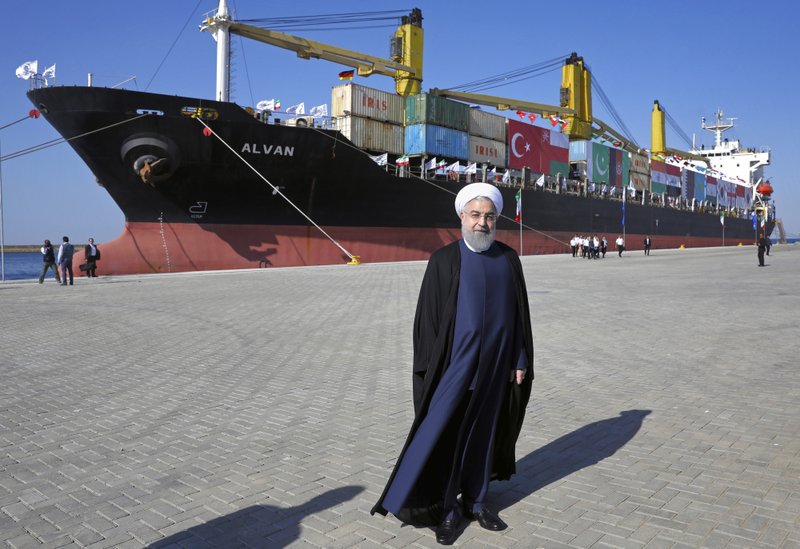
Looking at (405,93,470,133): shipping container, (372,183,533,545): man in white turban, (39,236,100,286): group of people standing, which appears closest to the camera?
(372,183,533,545): man in white turban

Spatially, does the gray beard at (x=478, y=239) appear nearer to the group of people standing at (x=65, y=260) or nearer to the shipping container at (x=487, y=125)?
the group of people standing at (x=65, y=260)

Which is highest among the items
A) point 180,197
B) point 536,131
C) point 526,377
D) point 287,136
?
point 536,131

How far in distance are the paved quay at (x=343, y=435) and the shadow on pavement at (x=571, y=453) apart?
0.8 inches

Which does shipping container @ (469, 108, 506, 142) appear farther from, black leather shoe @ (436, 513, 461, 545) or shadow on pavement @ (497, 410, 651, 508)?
black leather shoe @ (436, 513, 461, 545)

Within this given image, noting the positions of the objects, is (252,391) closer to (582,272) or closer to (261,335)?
(261,335)

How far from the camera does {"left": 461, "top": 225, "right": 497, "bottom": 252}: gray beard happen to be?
9.93 feet

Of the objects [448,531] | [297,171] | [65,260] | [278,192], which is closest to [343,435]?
[448,531]

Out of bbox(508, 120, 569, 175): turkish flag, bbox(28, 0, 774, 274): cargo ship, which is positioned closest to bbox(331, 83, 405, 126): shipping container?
bbox(28, 0, 774, 274): cargo ship

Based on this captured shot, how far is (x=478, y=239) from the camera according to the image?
303cm

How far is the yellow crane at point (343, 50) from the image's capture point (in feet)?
74.9

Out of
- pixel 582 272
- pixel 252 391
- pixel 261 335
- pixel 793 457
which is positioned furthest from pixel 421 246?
pixel 793 457

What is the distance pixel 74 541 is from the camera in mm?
2809

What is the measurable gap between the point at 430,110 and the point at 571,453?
80.6 ft

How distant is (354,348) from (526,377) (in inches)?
186
